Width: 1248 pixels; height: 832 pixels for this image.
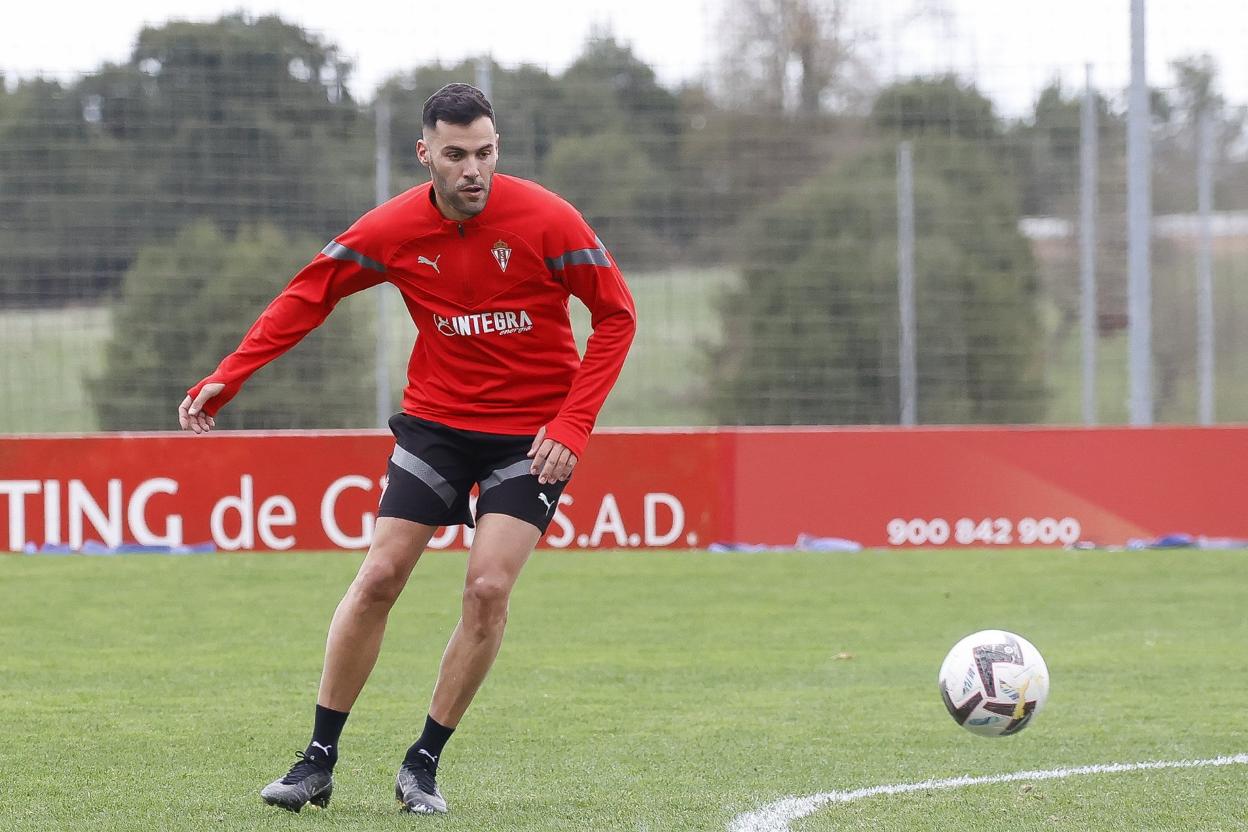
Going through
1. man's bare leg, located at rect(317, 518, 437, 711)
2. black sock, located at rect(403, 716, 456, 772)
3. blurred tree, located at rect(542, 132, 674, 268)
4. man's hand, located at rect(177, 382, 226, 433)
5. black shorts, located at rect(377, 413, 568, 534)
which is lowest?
black sock, located at rect(403, 716, 456, 772)

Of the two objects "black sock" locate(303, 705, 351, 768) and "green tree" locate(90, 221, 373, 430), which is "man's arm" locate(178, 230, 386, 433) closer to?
"black sock" locate(303, 705, 351, 768)

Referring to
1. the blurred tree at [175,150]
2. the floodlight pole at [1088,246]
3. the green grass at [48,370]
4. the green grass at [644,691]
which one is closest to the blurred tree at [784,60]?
the floodlight pole at [1088,246]

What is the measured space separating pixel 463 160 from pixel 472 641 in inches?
54.0

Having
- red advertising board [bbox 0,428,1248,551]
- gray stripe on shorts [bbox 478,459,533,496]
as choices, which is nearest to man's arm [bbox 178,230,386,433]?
gray stripe on shorts [bbox 478,459,533,496]

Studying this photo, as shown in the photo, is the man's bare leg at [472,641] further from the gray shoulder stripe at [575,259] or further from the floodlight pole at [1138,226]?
the floodlight pole at [1138,226]

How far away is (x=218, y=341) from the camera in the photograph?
14.1m

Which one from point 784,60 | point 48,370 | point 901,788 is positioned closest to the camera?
point 901,788


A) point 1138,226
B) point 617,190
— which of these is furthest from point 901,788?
point 1138,226

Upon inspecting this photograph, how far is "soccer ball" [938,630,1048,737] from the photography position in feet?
18.1

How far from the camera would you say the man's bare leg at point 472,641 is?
501 centimetres

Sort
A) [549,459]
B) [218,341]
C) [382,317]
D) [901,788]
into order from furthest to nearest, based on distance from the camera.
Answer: [218,341] < [382,317] < [901,788] < [549,459]

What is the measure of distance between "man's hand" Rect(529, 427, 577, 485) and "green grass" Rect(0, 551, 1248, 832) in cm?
96

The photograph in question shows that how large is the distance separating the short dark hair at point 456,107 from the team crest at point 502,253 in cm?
36

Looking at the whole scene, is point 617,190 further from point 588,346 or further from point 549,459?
point 549,459
